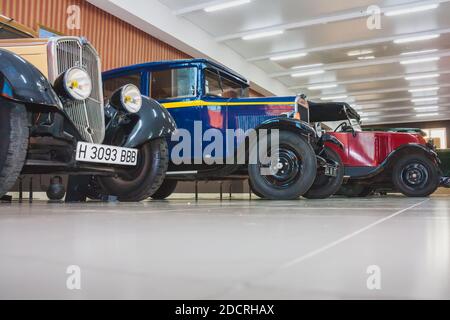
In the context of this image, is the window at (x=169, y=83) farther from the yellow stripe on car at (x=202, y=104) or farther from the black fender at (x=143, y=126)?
the black fender at (x=143, y=126)

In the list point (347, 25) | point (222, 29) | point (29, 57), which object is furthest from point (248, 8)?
point (29, 57)

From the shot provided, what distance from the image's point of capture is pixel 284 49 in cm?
1160

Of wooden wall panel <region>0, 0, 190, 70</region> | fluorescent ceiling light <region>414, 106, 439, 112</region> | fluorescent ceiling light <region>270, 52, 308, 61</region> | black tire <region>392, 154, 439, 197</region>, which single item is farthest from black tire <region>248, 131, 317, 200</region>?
fluorescent ceiling light <region>414, 106, 439, 112</region>

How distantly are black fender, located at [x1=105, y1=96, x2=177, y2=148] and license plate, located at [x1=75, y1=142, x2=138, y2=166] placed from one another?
152 millimetres

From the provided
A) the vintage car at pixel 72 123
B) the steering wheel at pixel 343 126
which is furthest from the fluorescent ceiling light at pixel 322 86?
the vintage car at pixel 72 123

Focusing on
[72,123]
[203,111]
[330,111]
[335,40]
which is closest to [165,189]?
[203,111]

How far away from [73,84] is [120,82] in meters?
2.23

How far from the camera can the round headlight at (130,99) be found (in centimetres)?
312

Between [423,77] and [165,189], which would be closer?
[165,189]

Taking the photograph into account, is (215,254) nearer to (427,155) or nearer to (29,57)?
(29,57)

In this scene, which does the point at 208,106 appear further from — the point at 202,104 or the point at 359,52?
the point at 359,52

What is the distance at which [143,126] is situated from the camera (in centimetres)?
323

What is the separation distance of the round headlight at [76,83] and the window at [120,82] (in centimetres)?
205

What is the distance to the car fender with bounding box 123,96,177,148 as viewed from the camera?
10.4ft
